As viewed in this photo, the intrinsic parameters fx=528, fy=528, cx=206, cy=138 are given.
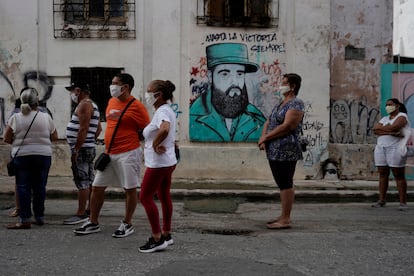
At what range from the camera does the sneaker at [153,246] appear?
17.0 ft

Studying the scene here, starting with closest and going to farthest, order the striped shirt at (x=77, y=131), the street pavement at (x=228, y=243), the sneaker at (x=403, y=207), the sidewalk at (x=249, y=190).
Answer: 1. the street pavement at (x=228, y=243)
2. the striped shirt at (x=77, y=131)
3. the sneaker at (x=403, y=207)
4. the sidewalk at (x=249, y=190)

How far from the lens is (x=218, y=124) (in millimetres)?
11109

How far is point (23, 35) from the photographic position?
36.1 feet

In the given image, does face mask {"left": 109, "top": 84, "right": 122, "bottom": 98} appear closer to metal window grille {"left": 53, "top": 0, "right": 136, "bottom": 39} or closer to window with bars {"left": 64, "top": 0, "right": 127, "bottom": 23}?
metal window grille {"left": 53, "top": 0, "right": 136, "bottom": 39}

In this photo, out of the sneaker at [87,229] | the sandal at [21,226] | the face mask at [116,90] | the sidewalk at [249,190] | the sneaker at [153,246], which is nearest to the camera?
the sneaker at [153,246]

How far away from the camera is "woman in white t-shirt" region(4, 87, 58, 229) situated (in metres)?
6.25

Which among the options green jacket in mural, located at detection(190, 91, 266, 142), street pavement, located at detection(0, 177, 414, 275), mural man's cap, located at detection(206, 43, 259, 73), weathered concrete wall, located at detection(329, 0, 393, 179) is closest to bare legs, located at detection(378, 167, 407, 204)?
street pavement, located at detection(0, 177, 414, 275)

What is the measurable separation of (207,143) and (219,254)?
6.06 m

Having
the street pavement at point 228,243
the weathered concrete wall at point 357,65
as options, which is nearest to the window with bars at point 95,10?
the street pavement at point 228,243

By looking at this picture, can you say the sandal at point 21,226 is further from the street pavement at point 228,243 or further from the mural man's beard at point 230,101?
the mural man's beard at point 230,101

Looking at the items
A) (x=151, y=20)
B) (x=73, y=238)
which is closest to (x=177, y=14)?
(x=151, y=20)

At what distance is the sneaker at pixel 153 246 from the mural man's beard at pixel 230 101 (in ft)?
19.9

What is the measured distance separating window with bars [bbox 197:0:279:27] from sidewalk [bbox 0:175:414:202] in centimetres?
334

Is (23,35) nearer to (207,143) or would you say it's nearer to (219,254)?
(207,143)
